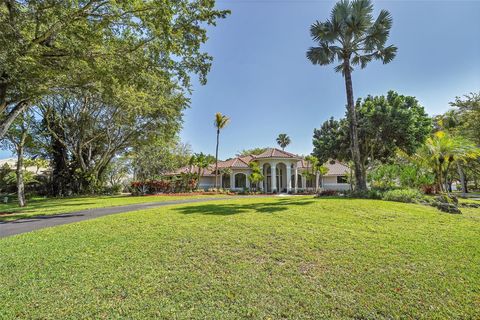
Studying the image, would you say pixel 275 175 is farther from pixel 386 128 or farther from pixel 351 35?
pixel 351 35

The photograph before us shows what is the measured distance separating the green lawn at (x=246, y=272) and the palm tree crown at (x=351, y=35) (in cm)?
1232

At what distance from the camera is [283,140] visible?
178 ft

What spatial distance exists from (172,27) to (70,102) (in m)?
23.8

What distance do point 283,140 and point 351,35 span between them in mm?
38797

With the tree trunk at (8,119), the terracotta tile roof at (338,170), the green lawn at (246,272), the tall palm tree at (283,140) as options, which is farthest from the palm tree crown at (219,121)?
the green lawn at (246,272)

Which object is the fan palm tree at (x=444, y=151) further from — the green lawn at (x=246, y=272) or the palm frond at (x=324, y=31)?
the green lawn at (x=246, y=272)

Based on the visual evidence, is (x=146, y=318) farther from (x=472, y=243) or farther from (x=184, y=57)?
(x=184, y=57)

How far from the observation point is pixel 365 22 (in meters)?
15.1

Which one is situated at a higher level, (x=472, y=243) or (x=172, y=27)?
(x=172, y=27)

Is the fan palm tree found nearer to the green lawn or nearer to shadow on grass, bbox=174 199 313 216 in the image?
the green lawn

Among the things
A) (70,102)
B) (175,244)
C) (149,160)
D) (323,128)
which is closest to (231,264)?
(175,244)

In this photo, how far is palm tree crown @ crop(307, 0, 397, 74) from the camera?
15078 mm

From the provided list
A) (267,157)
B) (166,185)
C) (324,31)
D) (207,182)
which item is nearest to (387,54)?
(324,31)

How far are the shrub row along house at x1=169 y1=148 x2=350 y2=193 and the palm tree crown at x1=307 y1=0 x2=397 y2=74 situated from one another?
17844 mm
